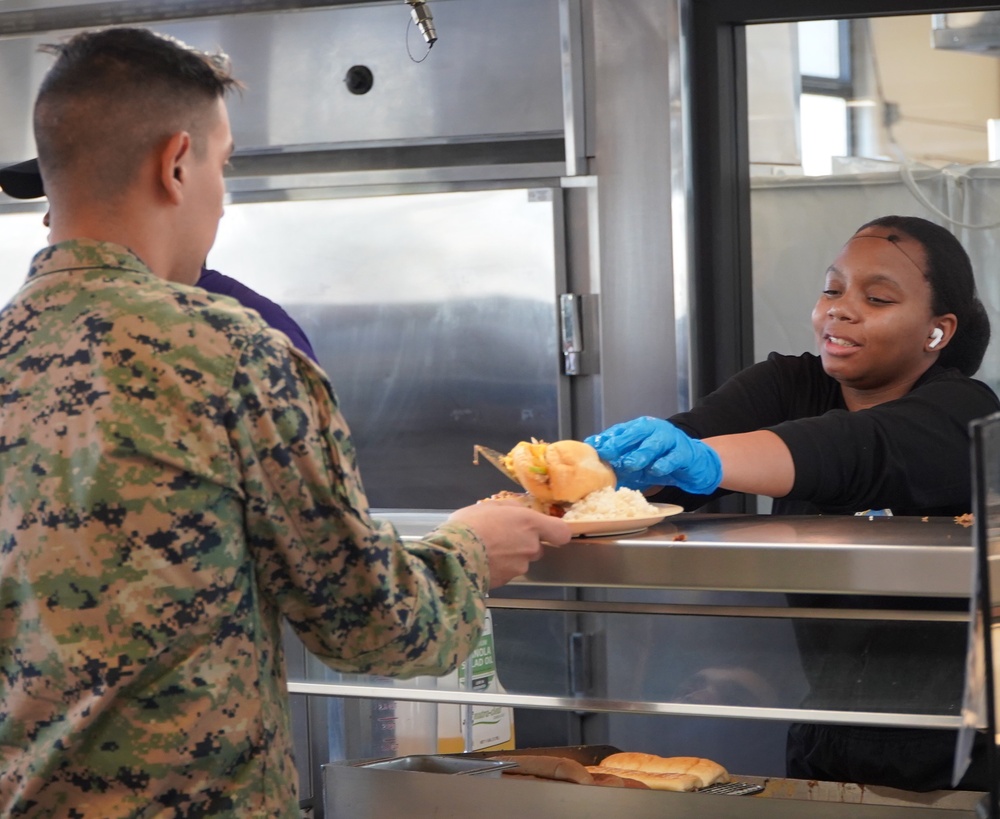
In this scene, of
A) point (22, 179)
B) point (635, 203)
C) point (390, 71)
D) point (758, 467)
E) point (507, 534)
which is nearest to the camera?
point (507, 534)

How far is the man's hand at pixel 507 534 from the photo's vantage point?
1394 millimetres

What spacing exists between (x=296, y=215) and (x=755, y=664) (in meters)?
1.94

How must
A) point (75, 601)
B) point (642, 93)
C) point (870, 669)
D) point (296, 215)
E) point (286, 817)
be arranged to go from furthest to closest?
point (296, 215) → point (642, 93) → point (870, 669) → point (286, 817) → point (75, 601)

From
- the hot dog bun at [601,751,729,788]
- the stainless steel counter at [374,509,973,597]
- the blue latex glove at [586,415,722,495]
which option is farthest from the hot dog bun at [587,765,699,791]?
the blue latex glove at [586,415,722,495]

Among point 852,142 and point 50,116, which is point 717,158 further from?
point 50,116

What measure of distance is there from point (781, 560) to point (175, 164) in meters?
0.81

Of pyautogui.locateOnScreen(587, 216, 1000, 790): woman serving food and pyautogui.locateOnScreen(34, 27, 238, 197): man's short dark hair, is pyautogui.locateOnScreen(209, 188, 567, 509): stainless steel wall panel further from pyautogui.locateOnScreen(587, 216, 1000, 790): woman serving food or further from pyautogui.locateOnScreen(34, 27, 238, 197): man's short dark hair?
pyautogui.locateOnScreen(34, 27, 238, 197): man's short dark hair

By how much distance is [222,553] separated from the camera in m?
1.11

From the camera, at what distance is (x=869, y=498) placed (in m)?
1.87

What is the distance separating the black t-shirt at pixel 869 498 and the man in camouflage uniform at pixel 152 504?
2.03ft

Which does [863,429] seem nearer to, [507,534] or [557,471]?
[557,471]

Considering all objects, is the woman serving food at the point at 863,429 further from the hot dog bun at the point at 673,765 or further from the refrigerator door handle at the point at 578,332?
the refrigerator door handle at the point at 578,332

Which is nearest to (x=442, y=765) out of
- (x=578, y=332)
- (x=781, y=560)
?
(x=781, y=560)

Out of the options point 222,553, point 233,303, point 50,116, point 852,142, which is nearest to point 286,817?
point 222,553
